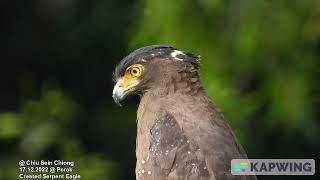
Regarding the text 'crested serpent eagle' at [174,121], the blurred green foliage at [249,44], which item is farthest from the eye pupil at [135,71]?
the blurred green foliage at [249,44]

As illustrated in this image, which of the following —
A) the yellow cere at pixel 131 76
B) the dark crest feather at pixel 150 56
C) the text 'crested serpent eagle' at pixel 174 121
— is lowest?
the text 'crested serpent eagle' at pixel 174 121

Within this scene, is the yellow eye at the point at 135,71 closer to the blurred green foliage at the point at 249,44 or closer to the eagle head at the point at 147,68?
the eagle head at the point at 147,68

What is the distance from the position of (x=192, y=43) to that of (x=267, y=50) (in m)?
0.63

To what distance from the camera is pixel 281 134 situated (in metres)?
10.3

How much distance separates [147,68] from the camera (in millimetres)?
6441

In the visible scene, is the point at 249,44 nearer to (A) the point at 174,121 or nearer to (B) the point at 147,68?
(B) the point at 147,68

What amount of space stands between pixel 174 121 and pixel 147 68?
358 mm

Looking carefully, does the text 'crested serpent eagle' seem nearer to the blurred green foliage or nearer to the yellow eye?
the yellow eye

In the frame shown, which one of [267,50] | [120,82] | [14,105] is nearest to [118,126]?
[14,105]

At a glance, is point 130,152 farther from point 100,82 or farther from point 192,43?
point 192,43

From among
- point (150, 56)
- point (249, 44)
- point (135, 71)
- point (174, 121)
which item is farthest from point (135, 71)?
point (249, 44)

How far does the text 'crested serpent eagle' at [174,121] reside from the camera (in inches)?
242

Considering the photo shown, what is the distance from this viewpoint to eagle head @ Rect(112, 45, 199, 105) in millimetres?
6402

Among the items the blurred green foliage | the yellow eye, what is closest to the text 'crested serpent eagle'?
the yellow eye
